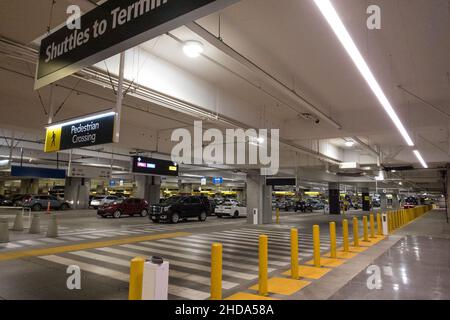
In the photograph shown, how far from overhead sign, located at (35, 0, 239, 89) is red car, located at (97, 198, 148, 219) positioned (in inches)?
830

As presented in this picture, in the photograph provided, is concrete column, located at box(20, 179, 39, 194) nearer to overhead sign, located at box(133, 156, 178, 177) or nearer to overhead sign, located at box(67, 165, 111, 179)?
overhead sign, located at box(67, 165, 111, 179)

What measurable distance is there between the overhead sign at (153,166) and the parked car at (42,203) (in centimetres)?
1978

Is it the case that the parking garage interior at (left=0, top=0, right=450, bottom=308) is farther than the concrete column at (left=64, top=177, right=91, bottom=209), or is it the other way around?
the concrete column at (left=64, top=177, right=91, bottom=209)

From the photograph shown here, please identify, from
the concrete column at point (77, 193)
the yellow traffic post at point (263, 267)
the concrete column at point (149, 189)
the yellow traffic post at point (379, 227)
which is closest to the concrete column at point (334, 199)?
the concrete column at point (149, 189)

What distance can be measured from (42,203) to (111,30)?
1282 inches

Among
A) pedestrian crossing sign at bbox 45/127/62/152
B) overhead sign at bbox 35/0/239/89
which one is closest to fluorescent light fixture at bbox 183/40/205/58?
overhead sign at bbox 35/0/239/89

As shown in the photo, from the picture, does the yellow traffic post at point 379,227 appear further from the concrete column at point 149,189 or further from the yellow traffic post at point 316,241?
the concrete column at point 149,189

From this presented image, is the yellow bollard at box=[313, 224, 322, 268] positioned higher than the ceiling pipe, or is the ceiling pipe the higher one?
the ceiling pipe

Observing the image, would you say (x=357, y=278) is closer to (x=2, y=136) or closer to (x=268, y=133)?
(x=268, y=133)

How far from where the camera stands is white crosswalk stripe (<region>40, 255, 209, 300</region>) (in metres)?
5.36

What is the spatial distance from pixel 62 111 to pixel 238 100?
242 inches

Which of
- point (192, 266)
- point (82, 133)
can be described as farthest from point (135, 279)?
point (192, 266)

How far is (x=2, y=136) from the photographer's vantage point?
17703 mm

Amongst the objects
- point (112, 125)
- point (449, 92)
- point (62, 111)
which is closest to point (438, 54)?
point (449, 92)
